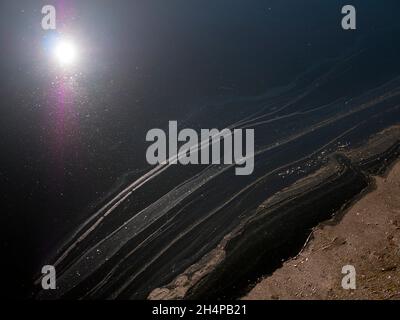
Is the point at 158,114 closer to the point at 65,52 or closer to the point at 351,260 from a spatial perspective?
the point at 65,52

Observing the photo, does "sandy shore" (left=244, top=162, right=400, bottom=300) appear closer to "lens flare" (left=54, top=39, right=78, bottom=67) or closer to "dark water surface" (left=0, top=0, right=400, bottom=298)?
"dark water surface" (left=0, top=0, right=400, bottom=298)

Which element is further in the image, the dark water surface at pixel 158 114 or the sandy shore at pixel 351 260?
the dark water surface at pixel 158 114

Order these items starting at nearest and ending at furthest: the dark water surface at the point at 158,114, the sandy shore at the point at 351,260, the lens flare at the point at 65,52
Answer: the sandy shore at the point at 351,260 → the dark water surface at the point at 158,114 → the lens flare at the point at 65,52

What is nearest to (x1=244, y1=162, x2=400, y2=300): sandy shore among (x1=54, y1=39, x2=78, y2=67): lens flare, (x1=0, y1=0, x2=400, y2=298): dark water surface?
(x1=0, y1=0, x2=400, y2=298): dark water surface

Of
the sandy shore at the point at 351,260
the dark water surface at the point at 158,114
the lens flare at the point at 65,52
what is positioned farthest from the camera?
the lens flare at the point at 65,52

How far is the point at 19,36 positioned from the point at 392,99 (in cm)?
425

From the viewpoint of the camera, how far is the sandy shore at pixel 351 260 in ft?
10.1

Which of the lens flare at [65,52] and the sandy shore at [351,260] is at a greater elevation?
the lens flare at [65,52]

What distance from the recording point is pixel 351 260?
324 centimetres

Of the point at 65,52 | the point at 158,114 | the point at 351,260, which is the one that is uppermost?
the point at 65,52

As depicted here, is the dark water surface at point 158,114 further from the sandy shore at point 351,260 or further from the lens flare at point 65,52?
the sandy shore at point 351,260

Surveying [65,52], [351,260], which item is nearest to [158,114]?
[65,52]

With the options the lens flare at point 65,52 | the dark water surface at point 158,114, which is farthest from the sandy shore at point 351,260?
the lens flare at point 65,52

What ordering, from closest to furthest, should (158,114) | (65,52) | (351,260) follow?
(351,260)
(158,114)
(65,52)
